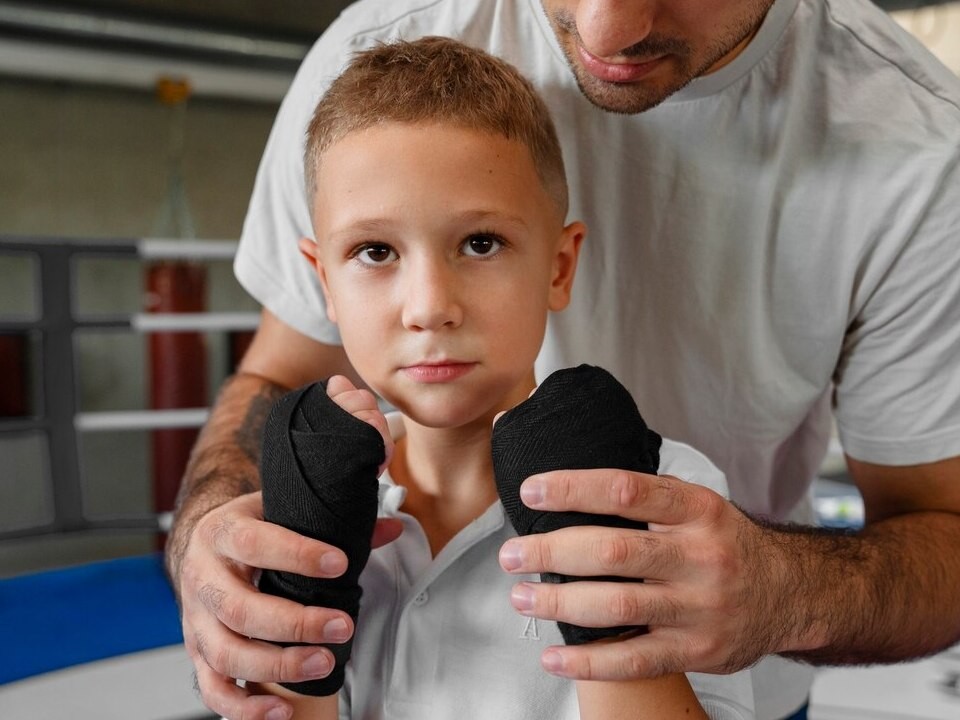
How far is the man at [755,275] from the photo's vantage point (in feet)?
2.95

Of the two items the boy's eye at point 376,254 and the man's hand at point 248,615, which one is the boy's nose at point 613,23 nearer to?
the boy's eye at point 376,254

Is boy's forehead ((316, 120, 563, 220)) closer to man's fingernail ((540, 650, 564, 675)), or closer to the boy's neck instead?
the boy's neck

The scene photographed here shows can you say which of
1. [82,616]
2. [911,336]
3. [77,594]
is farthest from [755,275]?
[77,594]

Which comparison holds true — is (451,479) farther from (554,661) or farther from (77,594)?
(77,594)

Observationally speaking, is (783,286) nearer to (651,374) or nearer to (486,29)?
(651,374)

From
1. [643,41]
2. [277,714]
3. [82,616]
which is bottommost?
[82,616]

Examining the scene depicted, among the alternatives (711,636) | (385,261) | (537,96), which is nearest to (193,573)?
(385,261)

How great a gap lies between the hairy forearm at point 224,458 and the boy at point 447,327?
257mm

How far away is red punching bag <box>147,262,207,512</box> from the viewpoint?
4254mm

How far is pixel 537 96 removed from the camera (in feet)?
3.17

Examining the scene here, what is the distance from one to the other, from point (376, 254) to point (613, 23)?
32 cm

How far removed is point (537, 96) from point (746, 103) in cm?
27

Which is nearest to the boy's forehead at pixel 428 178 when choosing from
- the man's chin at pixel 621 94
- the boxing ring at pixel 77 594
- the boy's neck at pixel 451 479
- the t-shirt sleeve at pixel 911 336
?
the man's chin at pixel 621 94

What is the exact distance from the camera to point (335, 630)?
0.76 m
